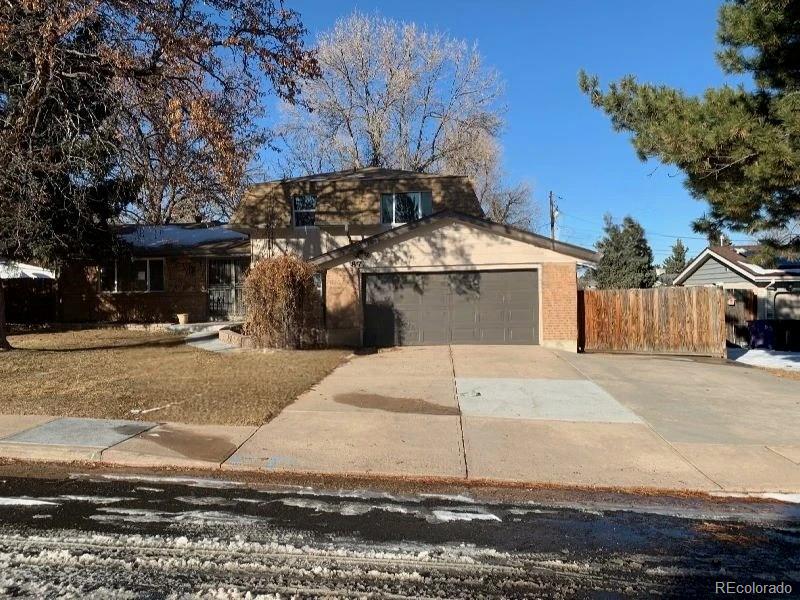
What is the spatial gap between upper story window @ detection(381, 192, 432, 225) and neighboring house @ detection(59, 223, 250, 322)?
5.67 m

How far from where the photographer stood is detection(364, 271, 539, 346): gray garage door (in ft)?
51.5

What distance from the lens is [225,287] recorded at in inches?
870

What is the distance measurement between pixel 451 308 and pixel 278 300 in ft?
16.0

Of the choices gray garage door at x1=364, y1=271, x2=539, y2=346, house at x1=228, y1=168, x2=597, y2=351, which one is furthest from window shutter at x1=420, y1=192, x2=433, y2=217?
gray garage door at x1=364, y1=271, x2=539, y2=346

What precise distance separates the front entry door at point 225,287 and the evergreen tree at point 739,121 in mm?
15438

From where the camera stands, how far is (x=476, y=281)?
1588 cm

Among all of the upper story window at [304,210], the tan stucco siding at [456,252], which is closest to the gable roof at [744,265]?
the tan stucco siding at [456,252]

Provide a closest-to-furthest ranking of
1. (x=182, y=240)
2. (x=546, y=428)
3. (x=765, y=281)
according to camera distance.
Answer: (x=546, y=428) < (x=765, y=281) < (x=182, y=240)

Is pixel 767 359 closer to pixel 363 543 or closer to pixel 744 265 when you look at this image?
pixel 744 265

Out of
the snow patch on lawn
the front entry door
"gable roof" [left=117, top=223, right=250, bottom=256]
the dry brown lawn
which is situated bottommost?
the snow patch on lawn

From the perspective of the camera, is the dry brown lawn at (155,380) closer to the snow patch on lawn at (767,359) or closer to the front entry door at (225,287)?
the front entry door at (225,287)

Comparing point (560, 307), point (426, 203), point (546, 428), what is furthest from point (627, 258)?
point (546, 428)

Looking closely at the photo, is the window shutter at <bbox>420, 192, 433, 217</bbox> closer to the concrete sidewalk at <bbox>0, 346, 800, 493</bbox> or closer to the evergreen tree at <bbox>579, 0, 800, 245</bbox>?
the evergreen tree at <bbox>579, 0, 800, 245</bbox>

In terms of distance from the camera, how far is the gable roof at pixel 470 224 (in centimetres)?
1548
